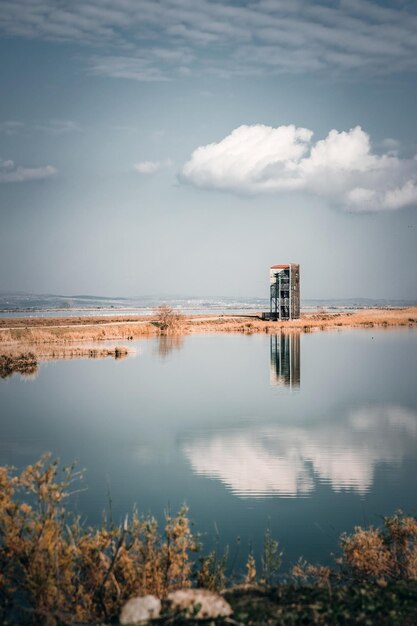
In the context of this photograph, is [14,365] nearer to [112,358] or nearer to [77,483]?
[112,358]

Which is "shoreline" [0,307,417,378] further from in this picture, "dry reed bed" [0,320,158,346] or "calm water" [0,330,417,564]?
"calm water" [0,330,417,564]

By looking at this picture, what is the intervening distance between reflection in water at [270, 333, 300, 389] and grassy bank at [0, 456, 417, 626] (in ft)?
58.9

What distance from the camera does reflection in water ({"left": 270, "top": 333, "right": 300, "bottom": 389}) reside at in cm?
2742

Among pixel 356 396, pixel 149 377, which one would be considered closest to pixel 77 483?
pixel 356 396

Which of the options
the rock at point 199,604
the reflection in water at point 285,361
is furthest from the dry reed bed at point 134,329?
the rock at point 199,604

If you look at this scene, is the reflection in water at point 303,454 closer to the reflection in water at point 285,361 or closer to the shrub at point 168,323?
the reflection in water at point 285,361

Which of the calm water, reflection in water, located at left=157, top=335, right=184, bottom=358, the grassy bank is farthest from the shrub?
the grassy bank

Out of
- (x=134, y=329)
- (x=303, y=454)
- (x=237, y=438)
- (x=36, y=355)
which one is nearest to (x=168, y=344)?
(x=134, y=329)

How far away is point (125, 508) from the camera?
1031cm

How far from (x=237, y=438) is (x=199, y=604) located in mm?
Answer: 10179

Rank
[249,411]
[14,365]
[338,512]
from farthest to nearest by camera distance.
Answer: [14,365] → [249,411] → [338,512]

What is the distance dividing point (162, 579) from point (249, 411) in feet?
43.1

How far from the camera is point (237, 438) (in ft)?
51.4

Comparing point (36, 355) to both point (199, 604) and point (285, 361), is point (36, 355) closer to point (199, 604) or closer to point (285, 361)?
point (285, 361)
